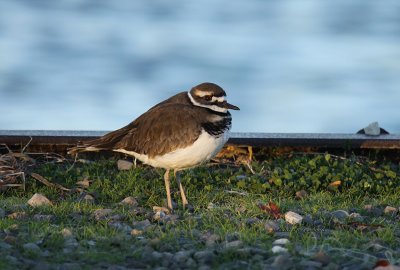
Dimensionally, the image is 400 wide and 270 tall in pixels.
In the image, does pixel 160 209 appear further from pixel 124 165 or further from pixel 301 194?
pixel 124 165

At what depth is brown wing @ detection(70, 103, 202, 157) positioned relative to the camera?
8164 mm

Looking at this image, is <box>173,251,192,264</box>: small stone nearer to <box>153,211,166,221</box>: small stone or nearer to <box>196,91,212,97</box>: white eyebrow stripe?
<box>153,211,166,221</box>: small stone

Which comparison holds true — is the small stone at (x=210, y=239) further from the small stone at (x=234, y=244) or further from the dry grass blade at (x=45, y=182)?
the dry grass blade at (x=45, y=182)

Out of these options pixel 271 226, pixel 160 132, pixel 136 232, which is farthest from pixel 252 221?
pixel 160 132

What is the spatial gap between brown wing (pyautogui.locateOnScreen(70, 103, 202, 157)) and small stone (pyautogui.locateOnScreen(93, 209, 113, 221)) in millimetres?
1085

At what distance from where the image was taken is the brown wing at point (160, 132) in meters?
8.16

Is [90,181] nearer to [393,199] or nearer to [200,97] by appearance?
[200,97]

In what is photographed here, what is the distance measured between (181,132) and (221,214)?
1094 millimetres

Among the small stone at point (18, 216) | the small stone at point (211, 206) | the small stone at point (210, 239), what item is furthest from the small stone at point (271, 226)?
the small stone at point (18, 216)

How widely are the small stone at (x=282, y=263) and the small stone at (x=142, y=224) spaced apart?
1500 millimetres

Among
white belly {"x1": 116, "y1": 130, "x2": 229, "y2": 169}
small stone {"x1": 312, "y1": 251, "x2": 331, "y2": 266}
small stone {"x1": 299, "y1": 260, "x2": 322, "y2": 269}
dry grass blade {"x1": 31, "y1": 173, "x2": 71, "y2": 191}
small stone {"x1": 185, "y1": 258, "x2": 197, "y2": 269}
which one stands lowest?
small stone {"x1": 185, "y1": 258, "x2": 197, "y2": 269}

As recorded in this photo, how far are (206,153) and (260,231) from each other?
178 cm

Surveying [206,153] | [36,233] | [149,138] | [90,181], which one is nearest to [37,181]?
[90,181]

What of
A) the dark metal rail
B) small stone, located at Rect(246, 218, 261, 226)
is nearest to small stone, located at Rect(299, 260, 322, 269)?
small stone, located at Rect(246, 218, 261, 226)
